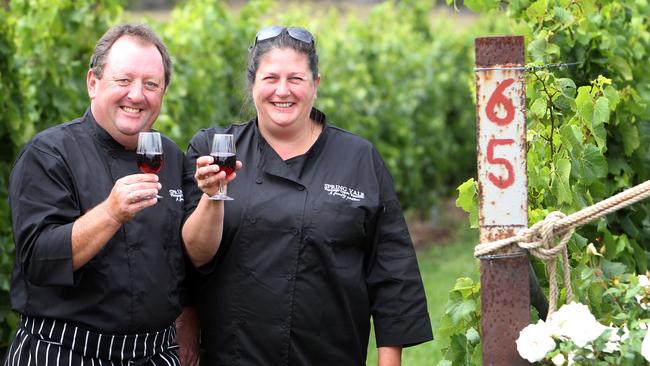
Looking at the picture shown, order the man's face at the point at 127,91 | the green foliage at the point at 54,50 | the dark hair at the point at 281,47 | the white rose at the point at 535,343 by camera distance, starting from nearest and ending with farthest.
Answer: the white rose at the point at 535,343, the man's face at the point at 127,91, the dark hair at the point at 281,47, the green foliage at the point at 54,50

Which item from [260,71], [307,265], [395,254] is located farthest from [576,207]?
[260,71]

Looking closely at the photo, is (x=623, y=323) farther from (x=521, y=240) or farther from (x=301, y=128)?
(x=301, y=128)

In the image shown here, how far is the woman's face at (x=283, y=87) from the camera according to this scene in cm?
397

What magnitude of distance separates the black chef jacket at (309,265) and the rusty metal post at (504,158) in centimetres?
101

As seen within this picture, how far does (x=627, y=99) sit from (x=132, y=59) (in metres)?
2.19

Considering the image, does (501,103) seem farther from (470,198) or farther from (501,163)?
(470,198)

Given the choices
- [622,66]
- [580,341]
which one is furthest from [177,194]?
[622,66]

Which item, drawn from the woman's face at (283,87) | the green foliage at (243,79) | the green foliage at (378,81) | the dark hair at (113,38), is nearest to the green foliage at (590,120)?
the woman's face at (283,87)

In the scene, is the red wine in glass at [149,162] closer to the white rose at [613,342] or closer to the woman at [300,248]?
the woman at [300,248]

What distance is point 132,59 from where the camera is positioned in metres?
3.82

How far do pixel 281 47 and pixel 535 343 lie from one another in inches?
60.5

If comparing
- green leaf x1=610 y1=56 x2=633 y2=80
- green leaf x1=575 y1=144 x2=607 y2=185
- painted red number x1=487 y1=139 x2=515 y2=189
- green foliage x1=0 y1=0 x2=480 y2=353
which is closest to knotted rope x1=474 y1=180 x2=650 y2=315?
painted red number x1=487 y1=139 x2=515 y2=189

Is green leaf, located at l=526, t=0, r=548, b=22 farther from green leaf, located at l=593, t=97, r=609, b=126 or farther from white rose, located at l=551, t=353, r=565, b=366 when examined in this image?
white rose, located at l=551, t=353, r=565, b=366

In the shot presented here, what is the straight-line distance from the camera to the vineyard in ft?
12.3
